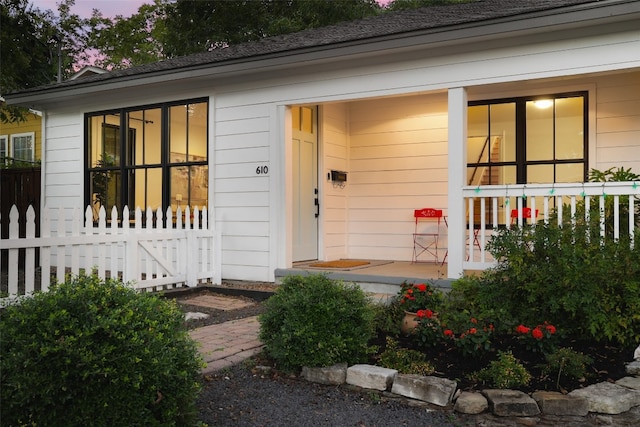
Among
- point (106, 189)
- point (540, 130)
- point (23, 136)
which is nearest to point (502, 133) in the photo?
point (540, 130)

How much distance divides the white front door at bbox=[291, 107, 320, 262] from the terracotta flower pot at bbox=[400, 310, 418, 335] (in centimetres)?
362

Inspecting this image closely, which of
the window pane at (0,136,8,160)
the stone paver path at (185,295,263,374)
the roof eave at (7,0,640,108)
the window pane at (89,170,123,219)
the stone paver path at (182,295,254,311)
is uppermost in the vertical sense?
the window pane at (0,136,8,160)

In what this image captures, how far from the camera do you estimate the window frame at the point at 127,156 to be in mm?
8086

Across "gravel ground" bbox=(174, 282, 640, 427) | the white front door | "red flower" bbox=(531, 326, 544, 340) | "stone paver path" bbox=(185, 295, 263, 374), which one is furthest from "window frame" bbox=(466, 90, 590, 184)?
"gravel ground" bbox=(174, 282, 640, 427)

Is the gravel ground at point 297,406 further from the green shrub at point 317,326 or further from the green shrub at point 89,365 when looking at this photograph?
the green shrub at point 89,365

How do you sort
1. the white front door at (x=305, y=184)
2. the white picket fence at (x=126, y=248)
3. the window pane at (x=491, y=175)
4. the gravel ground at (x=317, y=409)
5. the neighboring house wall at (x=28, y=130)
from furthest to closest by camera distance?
the neighboring house wall at (x=28, y=130)
the white front door at (x=305, y=184)
the window pane at (x=491, y=175)
the white picket fence at (x=126, y=248)
the gravel ground at (x=317, y=409)

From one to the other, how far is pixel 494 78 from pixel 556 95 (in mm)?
1688

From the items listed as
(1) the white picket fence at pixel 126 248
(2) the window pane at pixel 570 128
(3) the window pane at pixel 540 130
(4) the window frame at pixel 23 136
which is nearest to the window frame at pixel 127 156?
(1) the white picket fence at pixel 126 248

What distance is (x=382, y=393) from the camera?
11.3ft

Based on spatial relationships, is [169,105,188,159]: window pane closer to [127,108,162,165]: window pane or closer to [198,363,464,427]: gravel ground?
[127,108,162,165]: window pane

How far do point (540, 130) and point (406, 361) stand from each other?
15.6 feet

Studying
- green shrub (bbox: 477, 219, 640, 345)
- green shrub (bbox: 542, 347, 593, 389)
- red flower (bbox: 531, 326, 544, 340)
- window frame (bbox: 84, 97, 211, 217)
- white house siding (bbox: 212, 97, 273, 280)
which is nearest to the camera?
green shrub (bbox: 542, 347, 593, 389)

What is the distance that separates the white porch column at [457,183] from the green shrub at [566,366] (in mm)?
→ 2475

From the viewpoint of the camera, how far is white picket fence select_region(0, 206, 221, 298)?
5.22 metres
